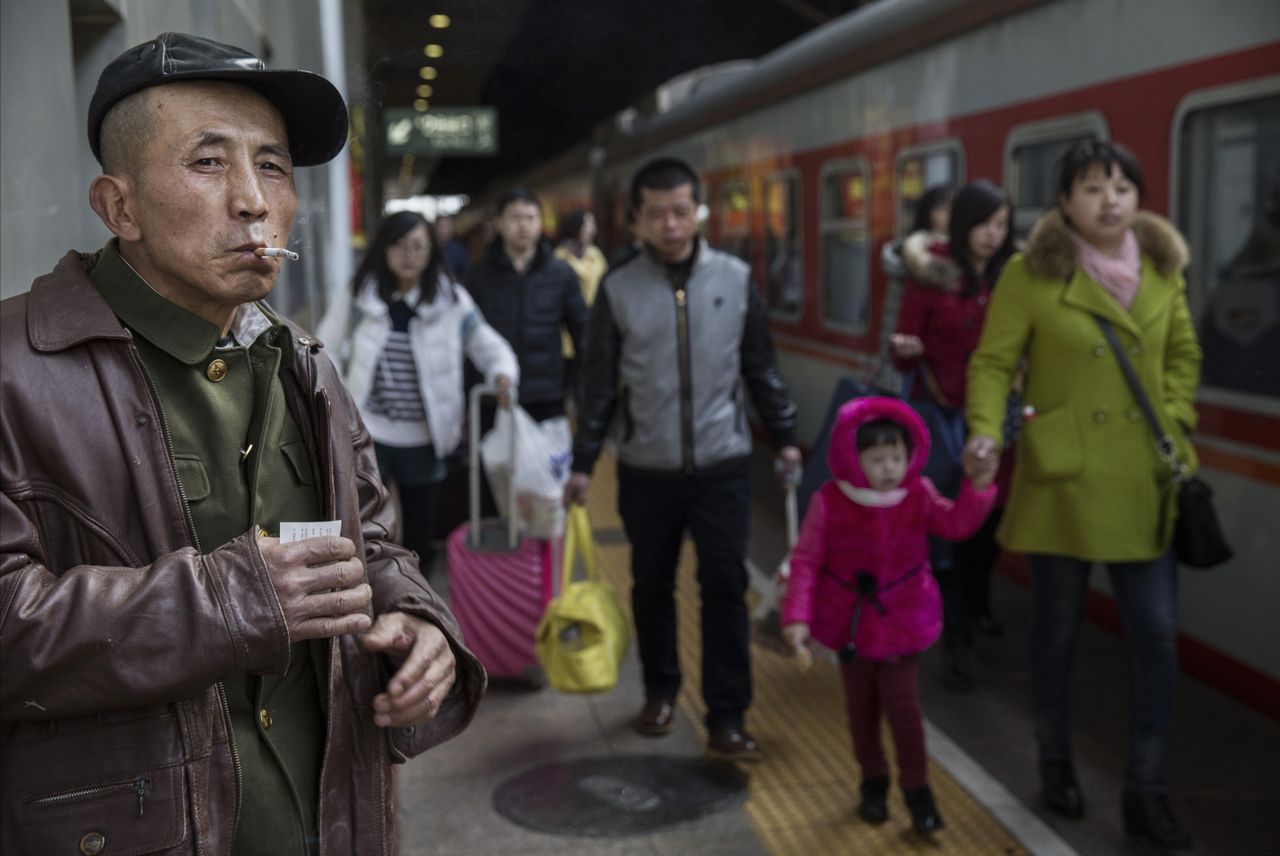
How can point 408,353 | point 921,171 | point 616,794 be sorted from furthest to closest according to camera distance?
point 921,171
point 408,353
point 616,794

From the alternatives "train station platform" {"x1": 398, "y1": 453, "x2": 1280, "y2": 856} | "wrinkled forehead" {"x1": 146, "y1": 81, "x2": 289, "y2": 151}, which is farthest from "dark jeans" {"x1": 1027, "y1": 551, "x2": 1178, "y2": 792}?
"wrinkled forehead" {"x1": 146, "y1": 81, "x2": 289, "y2": 151}

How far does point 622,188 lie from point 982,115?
8.71 metres

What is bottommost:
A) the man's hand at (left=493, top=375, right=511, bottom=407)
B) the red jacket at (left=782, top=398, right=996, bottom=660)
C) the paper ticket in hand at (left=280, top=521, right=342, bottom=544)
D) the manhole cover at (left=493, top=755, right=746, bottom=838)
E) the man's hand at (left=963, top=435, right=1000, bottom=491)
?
the manhole cover at (left=493, top=755, right=746, bottom=838)

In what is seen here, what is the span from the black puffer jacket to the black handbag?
10.7 feet

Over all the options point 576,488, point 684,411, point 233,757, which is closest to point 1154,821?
point 684,411

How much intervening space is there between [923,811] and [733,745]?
0.79m

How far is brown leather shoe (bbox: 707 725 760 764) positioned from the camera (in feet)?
14.8

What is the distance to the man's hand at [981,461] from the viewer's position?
3.74 m

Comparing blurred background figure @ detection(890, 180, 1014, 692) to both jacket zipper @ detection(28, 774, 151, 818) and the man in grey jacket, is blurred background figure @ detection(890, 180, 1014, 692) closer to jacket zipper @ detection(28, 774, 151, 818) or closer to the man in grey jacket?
the man in grey jacket

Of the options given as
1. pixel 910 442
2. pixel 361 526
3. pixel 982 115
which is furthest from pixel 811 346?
pixel 361 526

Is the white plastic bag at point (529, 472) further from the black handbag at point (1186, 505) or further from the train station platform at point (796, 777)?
the black handbag at point (1186, 505)

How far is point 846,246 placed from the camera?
8.96 m

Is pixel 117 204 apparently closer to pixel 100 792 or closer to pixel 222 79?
pixel 222 79

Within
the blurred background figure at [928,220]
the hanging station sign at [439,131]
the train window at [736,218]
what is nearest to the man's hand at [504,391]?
the blurred background figure at [928,220]
